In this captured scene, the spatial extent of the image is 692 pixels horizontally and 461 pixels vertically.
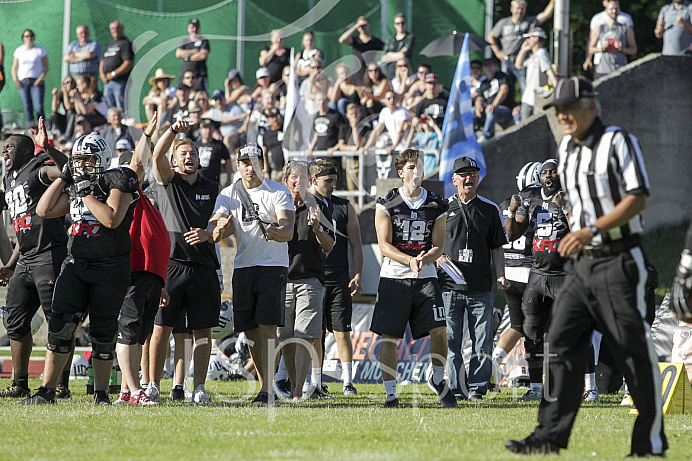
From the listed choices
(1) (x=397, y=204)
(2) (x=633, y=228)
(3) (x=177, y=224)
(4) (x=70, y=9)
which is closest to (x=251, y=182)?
(3) (x=177, y=224)

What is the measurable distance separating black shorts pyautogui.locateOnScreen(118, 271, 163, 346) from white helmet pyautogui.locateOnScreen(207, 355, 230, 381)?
3345 mm

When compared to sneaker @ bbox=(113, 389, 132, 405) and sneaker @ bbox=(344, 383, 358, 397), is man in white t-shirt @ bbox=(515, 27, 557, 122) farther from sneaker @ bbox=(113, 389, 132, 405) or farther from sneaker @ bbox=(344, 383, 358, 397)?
sneaker @ bbox=(113, 389, 132, 405)

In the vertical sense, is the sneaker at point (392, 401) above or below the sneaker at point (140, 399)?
below

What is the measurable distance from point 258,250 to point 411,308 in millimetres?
1512

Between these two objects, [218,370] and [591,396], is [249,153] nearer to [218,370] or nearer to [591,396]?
[218,370]

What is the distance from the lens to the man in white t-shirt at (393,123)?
16.7m

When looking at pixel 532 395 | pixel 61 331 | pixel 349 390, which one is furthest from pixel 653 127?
pixel 61 331

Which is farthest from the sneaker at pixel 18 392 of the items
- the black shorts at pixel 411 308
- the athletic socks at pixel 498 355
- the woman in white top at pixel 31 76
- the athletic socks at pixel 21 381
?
the woman in white top at pixel 31 76

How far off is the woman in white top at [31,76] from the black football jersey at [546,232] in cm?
1386

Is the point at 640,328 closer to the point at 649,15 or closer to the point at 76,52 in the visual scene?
the point at 76,52

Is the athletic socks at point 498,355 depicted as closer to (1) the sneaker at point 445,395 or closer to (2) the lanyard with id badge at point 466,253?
(2) the lanyard with id badge at point 466,253

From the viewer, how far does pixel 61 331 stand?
8266 mm

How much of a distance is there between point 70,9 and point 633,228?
2058 centimetres

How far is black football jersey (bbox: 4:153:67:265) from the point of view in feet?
30.8
